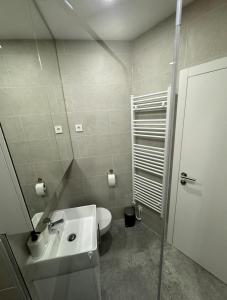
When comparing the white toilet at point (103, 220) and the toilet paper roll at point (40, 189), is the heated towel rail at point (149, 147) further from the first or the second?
the toilet paper roll at point (40, 189)

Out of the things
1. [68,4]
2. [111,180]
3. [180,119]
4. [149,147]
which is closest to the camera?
[68,4]

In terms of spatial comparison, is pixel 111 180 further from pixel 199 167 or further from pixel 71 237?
pixel 199 167

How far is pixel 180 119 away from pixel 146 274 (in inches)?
65.7

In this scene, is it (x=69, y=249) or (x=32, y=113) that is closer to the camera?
(x=32, y=113)

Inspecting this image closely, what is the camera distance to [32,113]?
3.20 feet

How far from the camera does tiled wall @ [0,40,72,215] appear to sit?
2.19 ft

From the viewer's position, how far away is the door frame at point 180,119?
109cm

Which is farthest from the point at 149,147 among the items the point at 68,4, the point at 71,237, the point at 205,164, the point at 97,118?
the point at 68,4

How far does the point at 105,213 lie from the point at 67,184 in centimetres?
64

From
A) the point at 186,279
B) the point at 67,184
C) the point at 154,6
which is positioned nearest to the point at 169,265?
the point at 186,279

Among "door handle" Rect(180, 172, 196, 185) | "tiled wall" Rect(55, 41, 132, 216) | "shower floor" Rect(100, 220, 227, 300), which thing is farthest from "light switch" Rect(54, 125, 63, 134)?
"shower floor" Rect(100, 220, 227, 300)

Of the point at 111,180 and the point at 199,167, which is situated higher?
the point at 199,167

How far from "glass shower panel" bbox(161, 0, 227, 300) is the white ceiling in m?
0.32

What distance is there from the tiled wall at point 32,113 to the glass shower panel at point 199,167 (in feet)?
3.99
